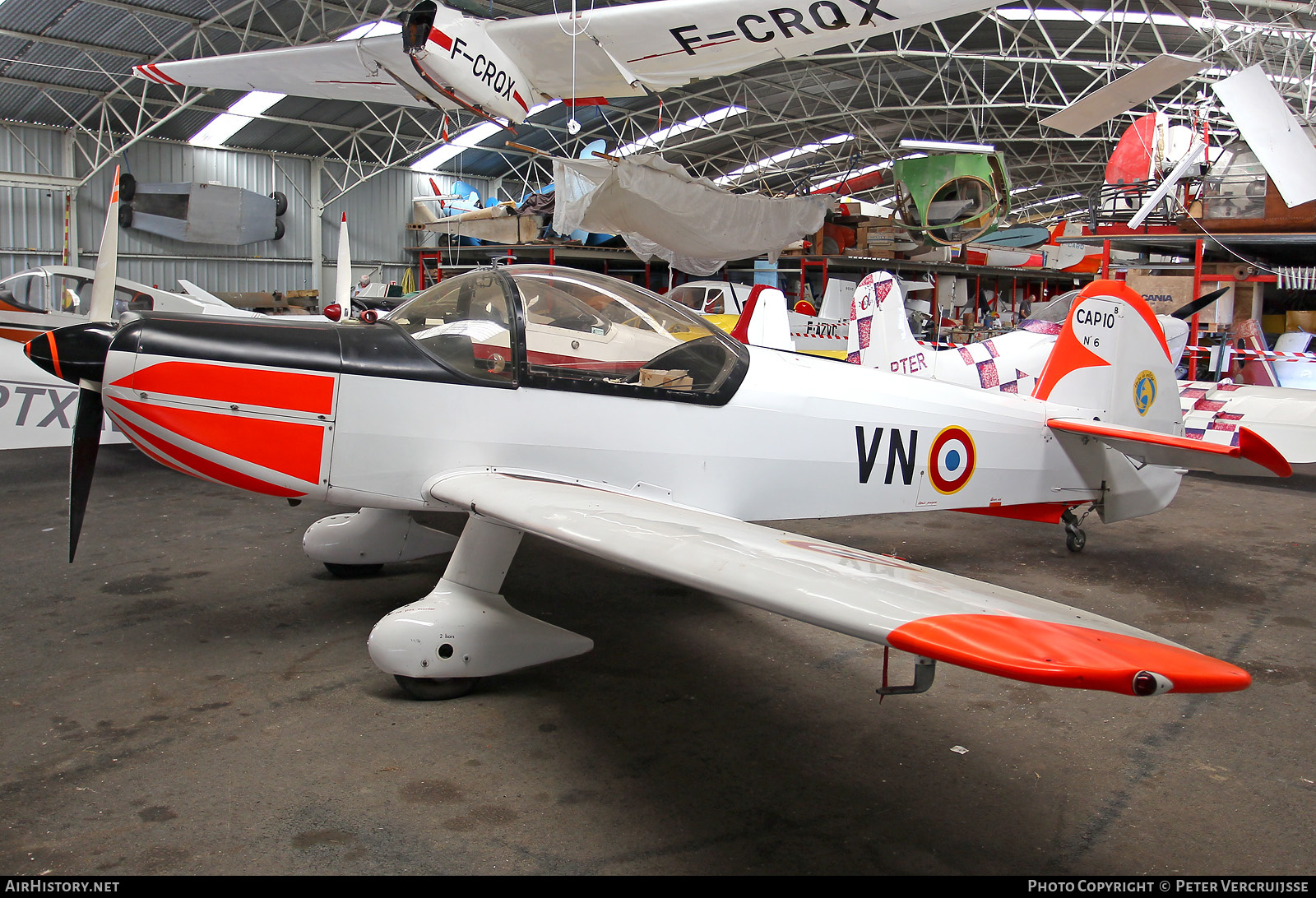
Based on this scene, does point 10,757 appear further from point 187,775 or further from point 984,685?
point 984,685

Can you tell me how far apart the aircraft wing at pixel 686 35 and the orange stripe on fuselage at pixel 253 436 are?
4741 mm

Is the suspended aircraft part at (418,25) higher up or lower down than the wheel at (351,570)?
higher up

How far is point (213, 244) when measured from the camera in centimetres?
1938

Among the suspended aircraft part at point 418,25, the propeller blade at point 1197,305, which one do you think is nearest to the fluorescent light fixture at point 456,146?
the suspended aircraft part at point 418,25

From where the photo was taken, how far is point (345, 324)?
3750 millimetres

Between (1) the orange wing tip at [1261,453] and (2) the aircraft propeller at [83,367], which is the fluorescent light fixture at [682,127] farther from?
(1) the orange wing tip at [1261,453]

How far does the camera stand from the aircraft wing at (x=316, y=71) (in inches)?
341

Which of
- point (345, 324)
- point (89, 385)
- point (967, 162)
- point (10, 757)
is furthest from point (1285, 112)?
point (10, 757)

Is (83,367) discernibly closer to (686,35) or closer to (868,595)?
(868,595)

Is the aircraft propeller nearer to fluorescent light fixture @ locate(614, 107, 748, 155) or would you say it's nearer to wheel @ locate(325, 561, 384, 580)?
wheel @ locate(325, 561, 384, 580)

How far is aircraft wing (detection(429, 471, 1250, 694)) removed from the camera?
5.62 feet

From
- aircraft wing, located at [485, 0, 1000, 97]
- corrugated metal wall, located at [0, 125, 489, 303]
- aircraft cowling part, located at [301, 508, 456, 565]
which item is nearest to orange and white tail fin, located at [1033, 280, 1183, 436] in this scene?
aircraft wing, located at [485, 0, 1000, 97]

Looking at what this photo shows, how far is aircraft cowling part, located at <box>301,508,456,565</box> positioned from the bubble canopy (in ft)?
4.51

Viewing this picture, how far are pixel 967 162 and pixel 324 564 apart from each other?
1225cm
